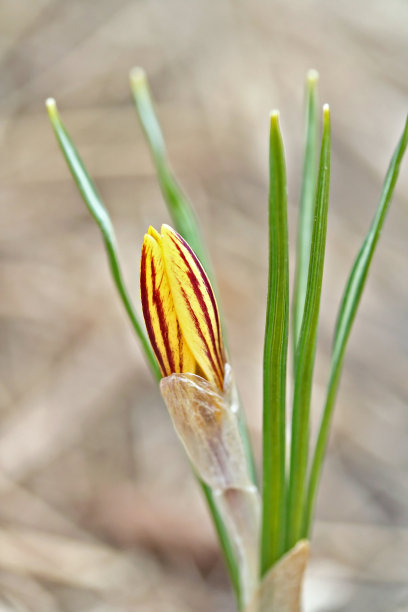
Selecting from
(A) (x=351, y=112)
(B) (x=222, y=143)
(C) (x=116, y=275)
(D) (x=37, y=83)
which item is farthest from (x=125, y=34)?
(C) (x=116, y=275)

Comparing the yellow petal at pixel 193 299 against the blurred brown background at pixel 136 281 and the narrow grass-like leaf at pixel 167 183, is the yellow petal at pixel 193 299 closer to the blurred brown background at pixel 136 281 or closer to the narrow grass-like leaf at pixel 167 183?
the narrow grass-like leaf at pixel 167 183

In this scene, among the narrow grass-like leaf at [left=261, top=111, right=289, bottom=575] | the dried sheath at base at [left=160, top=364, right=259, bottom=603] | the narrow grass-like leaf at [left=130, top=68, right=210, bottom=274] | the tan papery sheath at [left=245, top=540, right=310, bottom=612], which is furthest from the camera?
the narrow grass-like leaf at [left=130, top=68, right=210, bottom=274]

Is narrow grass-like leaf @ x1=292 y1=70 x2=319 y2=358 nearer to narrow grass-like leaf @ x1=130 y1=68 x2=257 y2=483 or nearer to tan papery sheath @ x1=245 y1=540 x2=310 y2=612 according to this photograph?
narrow grass-like leaf @ x1=130 y1=68 x2=257 y2=483

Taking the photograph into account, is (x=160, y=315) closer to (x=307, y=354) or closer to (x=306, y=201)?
(x=307, y=354)

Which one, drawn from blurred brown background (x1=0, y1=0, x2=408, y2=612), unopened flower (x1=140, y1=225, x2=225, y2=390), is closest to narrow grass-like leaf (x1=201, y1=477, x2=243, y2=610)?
unopened flower (x1=140, y1=225, x2=225, y2=390)

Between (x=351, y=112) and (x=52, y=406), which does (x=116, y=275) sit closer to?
(x=52, y=406)

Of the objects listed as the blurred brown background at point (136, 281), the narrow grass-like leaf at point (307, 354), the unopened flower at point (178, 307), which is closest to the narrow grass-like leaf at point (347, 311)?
the narrow grass-like leaf at point (307, 354)

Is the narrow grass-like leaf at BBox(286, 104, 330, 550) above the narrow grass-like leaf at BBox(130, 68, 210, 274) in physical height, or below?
below
